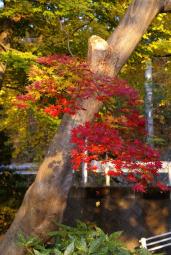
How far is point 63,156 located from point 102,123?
3.44ft

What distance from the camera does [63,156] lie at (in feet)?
21.4

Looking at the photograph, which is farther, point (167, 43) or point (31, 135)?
point (31, 135)

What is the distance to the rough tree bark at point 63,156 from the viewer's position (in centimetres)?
647

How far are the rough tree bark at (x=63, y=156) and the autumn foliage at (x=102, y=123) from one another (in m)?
0.37

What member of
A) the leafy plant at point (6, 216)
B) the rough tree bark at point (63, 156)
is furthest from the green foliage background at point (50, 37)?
the leafy plant at point (6, 216)

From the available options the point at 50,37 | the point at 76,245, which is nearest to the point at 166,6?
the point at 50,37

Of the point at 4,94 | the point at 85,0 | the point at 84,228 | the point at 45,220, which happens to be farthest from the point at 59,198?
the point at 4,94

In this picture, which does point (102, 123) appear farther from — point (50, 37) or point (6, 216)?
point (6, 216)

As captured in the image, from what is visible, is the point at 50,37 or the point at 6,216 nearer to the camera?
the point at 50,37

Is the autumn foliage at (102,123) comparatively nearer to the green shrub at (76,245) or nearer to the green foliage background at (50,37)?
the green shrub at (76,245)

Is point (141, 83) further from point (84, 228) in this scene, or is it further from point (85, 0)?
point (84, 228)

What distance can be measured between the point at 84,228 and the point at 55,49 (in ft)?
16.3

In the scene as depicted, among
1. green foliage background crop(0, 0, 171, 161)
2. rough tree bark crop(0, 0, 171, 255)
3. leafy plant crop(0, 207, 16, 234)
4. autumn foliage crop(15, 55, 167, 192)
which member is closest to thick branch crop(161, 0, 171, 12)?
rough tree bark crop(0, 0, 171, 255)

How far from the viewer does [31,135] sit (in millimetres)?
12227
